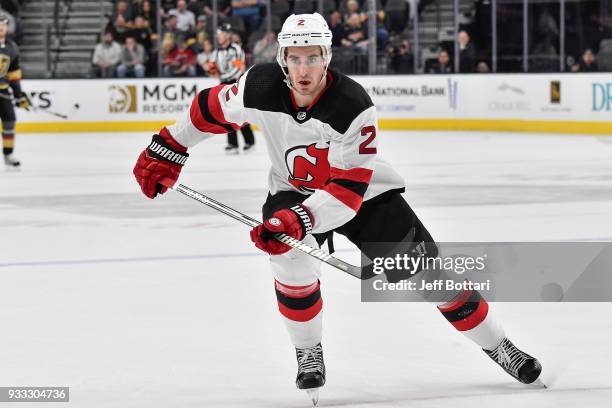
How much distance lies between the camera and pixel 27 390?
343 cm

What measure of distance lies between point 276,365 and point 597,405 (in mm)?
1001

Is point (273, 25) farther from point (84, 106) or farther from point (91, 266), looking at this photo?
point (91, 266)

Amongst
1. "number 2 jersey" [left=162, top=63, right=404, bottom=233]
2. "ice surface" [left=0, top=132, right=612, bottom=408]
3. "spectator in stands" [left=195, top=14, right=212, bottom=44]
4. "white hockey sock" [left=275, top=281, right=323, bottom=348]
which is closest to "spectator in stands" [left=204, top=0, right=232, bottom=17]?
"spectator in stands" [left=195, top=14, right=212, bottom=44]

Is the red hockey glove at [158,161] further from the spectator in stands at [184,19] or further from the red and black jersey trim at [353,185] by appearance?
the spectator in stands at [184,19]

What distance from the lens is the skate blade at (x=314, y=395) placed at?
333 cm

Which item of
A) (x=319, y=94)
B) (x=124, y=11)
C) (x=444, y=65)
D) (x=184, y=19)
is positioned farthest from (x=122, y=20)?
(x=319, y=94)

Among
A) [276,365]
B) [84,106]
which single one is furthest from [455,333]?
[84,106]

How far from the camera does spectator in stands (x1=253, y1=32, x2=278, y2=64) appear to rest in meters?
16.5

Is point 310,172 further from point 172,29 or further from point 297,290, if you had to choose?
point 172,29

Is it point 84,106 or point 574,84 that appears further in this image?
point 84,106

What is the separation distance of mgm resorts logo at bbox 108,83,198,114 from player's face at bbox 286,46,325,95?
1331 centimetres

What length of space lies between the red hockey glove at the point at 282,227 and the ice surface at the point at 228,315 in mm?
→ 428

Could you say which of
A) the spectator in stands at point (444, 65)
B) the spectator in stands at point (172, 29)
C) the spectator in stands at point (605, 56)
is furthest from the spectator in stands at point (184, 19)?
the spectator in stands at point (605, 56)

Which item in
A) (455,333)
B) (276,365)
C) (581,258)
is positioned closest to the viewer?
(276,365)
